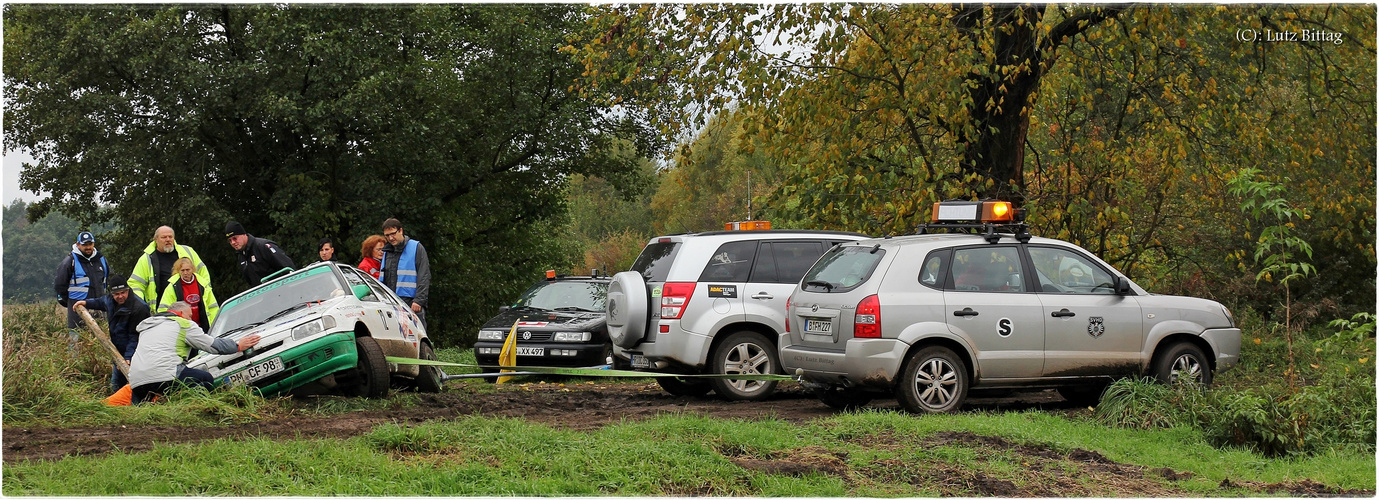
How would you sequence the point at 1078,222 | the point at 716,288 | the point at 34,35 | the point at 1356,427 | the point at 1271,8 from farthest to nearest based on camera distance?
the point at 34,35
the point at 1078,222
the point at 1271,8
the point at 716,288
the point at 1356,427

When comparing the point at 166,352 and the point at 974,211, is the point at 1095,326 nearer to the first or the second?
the point at 974,211

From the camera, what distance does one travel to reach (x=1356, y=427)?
8375mm

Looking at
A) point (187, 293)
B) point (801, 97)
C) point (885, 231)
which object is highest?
point (801, 97)

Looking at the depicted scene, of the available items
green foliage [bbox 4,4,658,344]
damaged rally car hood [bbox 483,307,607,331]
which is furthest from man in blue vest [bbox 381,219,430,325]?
green foliage [bbox 4,4,658,344]

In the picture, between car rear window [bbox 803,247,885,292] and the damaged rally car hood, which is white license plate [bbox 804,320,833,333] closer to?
car rear window [bbox 803,247,885,292]

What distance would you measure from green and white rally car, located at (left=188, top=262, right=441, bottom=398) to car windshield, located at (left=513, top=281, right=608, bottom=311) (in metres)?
3.50

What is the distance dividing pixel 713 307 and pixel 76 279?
678cm

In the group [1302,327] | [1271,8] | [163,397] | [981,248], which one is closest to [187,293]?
[163,397]

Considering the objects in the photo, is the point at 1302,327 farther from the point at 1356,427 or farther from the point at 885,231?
the point at 1356,427

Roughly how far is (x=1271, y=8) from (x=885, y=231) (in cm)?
534

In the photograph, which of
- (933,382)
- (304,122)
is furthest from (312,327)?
(304,122)

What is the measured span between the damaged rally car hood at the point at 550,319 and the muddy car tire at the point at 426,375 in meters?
2.39

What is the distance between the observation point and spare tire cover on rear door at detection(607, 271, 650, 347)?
11.0 meters

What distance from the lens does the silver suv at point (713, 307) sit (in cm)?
1082
